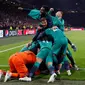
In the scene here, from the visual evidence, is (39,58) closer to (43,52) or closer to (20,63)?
(43,52)

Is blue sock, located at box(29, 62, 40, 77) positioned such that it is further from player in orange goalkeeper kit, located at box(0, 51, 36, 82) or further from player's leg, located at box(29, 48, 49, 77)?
player in orange goalkeeper kit, located at box(0, 51, 36, 82)

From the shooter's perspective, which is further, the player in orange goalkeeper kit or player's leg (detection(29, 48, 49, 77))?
player's leg (detection(29, 48, 49, 77))

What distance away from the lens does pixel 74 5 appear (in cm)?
8688

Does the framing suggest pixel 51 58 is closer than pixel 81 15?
Yes

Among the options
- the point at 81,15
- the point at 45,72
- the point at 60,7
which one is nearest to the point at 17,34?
the point at 45,72

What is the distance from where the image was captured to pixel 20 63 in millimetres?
7703

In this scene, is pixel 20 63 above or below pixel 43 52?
below

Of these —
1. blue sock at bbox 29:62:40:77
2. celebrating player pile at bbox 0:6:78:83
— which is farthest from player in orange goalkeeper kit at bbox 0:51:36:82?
blue sock at bbox 29:62:40:77

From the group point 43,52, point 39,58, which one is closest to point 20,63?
point 39,58

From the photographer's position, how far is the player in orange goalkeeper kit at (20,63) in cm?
770

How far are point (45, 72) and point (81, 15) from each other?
260 ft

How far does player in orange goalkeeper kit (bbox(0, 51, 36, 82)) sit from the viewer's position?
7.70 m

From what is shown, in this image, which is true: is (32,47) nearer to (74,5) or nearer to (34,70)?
(34,70)

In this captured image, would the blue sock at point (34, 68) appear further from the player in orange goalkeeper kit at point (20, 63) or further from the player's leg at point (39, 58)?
the player in orange goalkeeper kit at point (20, 63)
